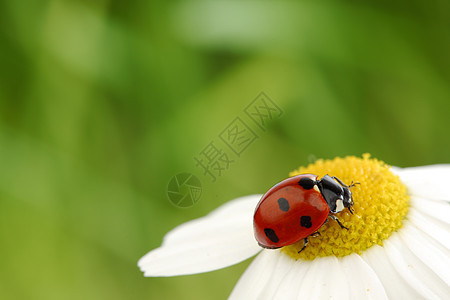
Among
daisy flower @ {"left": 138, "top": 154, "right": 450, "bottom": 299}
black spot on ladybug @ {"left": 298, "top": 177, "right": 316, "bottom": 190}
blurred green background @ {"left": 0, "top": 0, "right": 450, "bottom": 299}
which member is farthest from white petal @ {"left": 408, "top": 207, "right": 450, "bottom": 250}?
blurred green background @ {"left": 0, "top": 0, "right": 450, "bottom": 299}

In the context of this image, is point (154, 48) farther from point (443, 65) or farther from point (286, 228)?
point (286, 228)

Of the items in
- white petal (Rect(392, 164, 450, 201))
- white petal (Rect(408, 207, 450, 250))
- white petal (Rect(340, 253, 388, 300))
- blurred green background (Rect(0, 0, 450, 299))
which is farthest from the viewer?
blurred green background (Rect(0, 0, 450, 299))

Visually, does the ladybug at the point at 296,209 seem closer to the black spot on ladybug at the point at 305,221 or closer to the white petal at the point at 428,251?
the black spot on ladybug at the point at 305,221

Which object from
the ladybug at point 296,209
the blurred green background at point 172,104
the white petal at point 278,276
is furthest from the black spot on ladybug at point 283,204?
the blurred green background at point 172,104

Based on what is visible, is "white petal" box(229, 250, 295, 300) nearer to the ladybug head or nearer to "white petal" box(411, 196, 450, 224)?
the ladybug head

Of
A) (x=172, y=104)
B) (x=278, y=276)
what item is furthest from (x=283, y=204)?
(x=172, y=104)

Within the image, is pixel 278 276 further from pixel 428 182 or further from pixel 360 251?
pixel 428 182

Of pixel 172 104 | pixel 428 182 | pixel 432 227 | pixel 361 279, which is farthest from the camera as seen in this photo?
pixel 172 104
